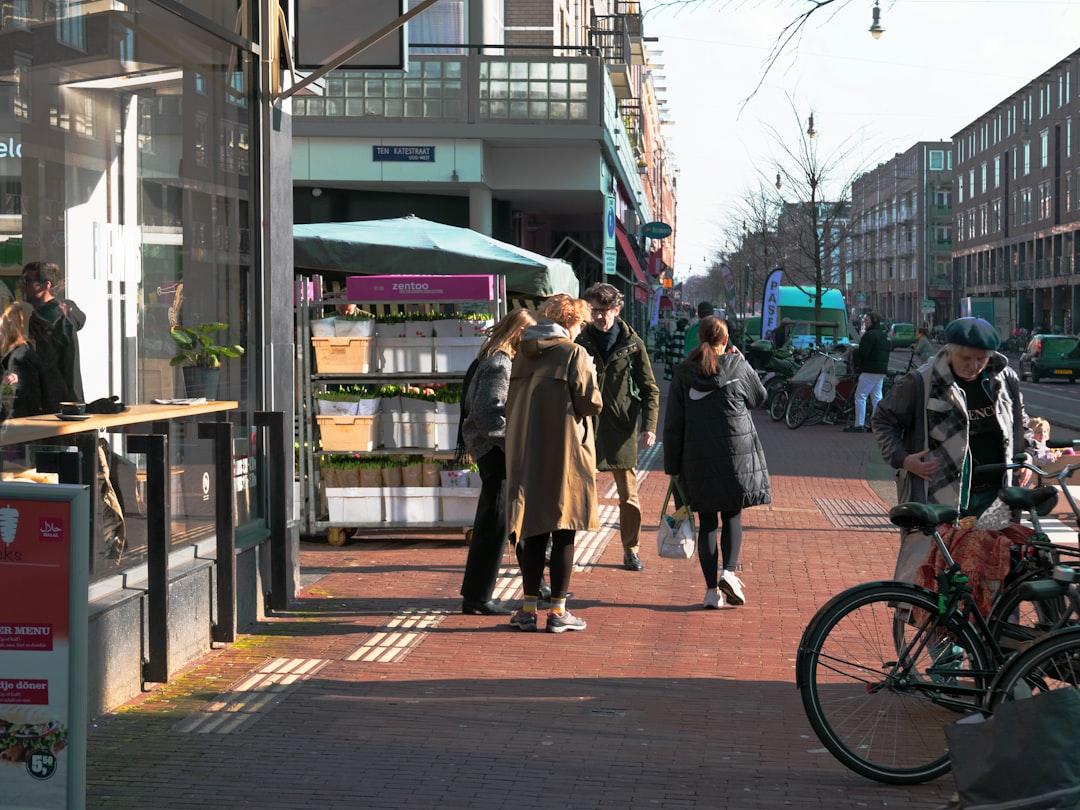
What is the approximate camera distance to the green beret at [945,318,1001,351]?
20.2 ft

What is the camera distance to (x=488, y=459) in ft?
27.3

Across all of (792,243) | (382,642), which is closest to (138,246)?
(382,642)

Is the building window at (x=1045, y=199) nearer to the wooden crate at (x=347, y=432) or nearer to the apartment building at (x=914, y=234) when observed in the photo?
the apartment building at (x=914, y=234)

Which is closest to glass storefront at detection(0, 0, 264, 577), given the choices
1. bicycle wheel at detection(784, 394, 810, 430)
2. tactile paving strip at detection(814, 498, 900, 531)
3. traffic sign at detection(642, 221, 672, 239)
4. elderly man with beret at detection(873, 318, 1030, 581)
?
elderly man with beret at detection(873, 318, 1030, 581)

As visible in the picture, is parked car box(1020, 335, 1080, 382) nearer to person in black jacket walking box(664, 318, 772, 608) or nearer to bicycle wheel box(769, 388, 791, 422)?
bicycle wheel box(769, 388, 791, 422)

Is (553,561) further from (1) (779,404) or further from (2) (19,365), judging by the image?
(1) (779,404)

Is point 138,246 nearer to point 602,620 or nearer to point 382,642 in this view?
point 382,642

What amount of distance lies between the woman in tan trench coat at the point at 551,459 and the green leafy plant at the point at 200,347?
171 cm

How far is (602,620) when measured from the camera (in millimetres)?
8211

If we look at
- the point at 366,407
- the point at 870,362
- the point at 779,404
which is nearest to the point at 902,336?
the point at 779,404

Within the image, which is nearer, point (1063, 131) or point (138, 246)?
point (138, 246)

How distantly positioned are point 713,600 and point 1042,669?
3900 millimetres

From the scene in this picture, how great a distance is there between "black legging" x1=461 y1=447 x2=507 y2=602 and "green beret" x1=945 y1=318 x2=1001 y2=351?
2.90 m

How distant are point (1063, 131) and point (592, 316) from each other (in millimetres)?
75028
